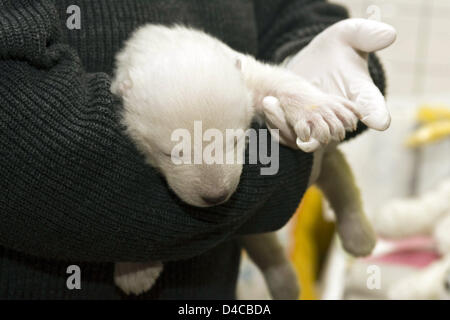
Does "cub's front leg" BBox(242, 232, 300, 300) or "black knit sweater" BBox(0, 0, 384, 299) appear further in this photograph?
"cub's front leg" BBox(242, 232, 300, 300)

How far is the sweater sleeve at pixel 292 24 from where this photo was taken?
1.19m

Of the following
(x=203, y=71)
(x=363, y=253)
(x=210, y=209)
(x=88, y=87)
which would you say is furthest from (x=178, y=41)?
(x=363, y=253)

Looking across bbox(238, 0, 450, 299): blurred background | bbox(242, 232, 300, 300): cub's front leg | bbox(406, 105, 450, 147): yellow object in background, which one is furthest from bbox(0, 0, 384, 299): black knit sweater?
bbox(406, 105, 450, 147): yellow object in background

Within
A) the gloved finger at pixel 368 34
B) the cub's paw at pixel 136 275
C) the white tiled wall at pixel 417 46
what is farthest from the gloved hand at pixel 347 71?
the white tiled wall at pixel 417 46

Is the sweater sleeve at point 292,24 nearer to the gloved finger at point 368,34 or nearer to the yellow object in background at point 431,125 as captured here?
the gloved finger at point 368,34

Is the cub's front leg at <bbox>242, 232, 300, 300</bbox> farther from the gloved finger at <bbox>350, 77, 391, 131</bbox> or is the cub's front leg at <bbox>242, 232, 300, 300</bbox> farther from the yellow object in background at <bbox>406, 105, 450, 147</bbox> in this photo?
the yellow object in background at <bbox>406, 105, 450, 147</bbox>

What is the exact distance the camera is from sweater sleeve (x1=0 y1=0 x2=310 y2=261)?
2.83ft

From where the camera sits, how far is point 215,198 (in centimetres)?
96

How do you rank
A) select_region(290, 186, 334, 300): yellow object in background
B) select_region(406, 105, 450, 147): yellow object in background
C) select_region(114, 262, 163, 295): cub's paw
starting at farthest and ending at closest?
select_region(406, 105, 450, 147): yellow object in background
select_region(290, 186, 334, 300): yellow object in background
select_region(114, 262, 163, 295): cub's paw

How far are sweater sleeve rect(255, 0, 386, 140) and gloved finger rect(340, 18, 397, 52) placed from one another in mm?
112

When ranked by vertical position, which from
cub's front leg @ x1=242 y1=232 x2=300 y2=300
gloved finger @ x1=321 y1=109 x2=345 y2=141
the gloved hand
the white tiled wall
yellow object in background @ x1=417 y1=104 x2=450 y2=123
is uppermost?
the white tiled wall

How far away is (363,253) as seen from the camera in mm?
1329

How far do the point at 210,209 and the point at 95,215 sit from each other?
206 millimetres

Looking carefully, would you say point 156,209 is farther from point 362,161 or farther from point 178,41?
point 362,161
